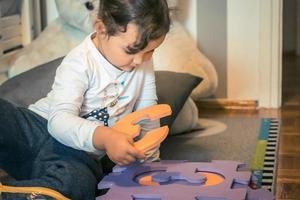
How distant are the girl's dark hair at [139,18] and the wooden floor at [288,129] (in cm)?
47

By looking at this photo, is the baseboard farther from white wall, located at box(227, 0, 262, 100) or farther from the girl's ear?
the girl's ear

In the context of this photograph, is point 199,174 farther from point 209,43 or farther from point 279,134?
point 209,43

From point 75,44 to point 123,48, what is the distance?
942 millimetres

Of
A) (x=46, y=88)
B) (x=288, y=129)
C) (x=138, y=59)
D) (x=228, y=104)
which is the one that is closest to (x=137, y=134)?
(x=138, y=59)

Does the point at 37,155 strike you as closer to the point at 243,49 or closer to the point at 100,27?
the point at 100,27

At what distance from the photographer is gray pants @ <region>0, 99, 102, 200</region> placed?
101 centimetres

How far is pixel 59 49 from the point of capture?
193cm

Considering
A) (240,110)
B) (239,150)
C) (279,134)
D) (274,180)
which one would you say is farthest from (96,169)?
(240,110)

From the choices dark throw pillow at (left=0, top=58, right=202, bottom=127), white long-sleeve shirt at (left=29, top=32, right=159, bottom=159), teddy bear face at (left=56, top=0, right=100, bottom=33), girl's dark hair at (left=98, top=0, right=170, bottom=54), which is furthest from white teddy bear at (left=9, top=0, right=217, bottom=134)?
girl's dark hair at (left=98, top=0, right=170, bottom=54)

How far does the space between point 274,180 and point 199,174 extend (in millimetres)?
418

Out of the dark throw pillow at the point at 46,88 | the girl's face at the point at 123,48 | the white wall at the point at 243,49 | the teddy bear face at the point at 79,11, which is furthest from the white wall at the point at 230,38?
the girl's face at the point at 123,48

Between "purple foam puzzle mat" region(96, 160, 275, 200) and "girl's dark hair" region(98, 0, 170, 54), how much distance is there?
0.71 feet

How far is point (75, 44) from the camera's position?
1.95 meters

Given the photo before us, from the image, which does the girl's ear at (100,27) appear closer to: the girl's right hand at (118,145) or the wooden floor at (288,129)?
the girl's right hand at (118,145)
